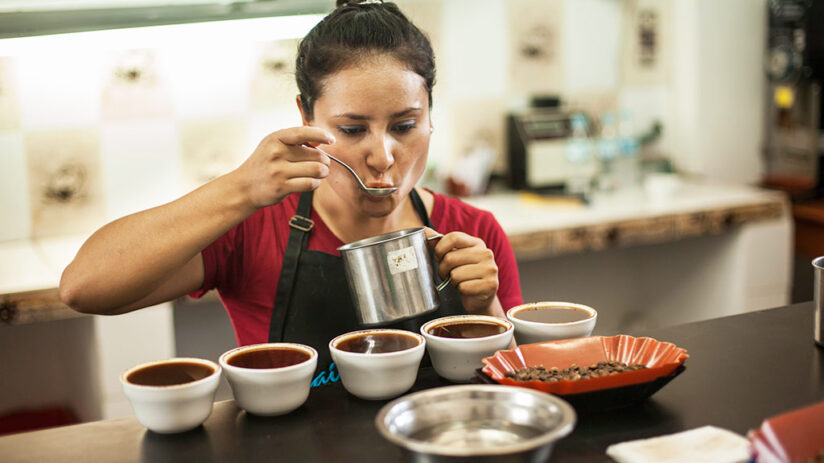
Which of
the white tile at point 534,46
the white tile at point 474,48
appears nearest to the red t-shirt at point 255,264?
the white tile at point 474,48

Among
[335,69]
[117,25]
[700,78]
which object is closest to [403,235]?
[335,69]

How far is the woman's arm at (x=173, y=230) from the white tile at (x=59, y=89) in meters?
1.68

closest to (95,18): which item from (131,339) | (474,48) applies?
(131,339)

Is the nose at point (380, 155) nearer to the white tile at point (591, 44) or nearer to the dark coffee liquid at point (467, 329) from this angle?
the dark coffee liquid at point (467, 329)

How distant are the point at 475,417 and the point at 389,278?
1.17ft

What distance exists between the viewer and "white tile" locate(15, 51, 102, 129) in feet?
9.53

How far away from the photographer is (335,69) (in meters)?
1.64

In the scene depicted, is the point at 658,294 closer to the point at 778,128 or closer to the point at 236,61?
the point at 778,128

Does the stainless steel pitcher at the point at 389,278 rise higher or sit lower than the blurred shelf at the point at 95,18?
lower

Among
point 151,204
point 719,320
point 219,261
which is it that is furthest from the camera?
point 151,204

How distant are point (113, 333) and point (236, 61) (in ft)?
3.91

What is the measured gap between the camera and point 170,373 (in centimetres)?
121

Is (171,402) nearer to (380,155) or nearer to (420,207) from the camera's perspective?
(380,155)

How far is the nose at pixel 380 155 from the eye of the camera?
155 centimetres
